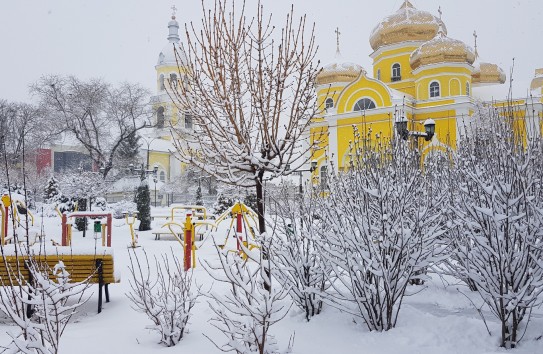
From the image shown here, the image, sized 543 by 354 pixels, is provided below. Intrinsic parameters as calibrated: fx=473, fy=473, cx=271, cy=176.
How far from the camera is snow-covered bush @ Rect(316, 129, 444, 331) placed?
4391 millimetres

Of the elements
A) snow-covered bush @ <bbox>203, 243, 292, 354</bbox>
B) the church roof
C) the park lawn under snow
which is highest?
the church roof

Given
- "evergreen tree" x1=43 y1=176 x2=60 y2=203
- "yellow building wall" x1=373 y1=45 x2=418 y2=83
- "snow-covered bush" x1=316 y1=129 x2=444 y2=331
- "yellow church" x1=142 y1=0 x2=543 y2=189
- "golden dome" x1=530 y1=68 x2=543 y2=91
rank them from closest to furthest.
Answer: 1. "snow-covered bush" x1=316 y1=129 x2=444 y2=331
2. "evergreen tree" x1=43 y1=176 x2=60 y2=203
3. "yellow church" x1=142 y1=0 x2=543 y2=189
4. "yellow building wall" x1=373 y1=45 x2=418 y2=83
5. "golden dome" x1=530 y1=68 x2=543 y2=91

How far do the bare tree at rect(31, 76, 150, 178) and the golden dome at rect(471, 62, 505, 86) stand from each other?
77.1 feet

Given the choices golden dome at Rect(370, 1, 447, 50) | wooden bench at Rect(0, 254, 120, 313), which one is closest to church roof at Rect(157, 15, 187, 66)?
golden dome at Rect(370, 1, 447, 50)

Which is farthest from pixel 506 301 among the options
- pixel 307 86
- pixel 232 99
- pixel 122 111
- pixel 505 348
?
pixel 122 111

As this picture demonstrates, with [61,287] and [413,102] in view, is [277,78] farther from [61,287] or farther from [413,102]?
[413,102]

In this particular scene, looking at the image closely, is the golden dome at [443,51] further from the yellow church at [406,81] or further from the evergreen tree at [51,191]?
the evergreen tree at [51,191]

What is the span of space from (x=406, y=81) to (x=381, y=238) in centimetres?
2882

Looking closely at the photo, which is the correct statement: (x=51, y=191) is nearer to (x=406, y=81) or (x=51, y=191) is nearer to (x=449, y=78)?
(x=406, y=81)

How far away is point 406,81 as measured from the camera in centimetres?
3127

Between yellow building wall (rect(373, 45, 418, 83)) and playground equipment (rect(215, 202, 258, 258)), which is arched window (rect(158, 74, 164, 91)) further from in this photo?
playground equipment (rect(215, 202, 258, 258))

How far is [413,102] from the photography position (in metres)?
28.6

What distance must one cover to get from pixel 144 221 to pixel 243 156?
15088mm

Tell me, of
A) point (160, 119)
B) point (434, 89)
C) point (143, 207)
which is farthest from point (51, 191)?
point (434, 89)
